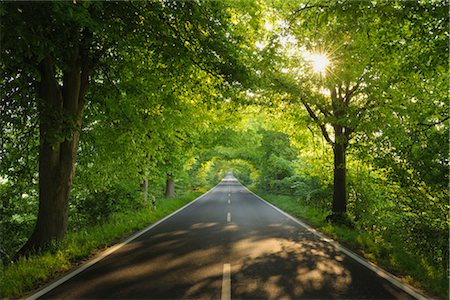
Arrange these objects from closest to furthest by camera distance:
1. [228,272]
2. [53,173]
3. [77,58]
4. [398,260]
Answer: [228,272] < [398,260] < [53,173] < [77,58]

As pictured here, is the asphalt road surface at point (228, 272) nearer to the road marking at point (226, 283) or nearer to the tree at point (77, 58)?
the road marking at point (226, 283)

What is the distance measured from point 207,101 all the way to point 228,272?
205 inches

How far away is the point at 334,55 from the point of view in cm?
1034

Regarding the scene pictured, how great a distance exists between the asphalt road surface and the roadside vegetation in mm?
858

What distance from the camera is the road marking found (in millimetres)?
5148

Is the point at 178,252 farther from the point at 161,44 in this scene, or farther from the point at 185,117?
the point at 185,117

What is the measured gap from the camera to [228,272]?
6.41 metres

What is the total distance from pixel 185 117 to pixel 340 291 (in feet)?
34.2

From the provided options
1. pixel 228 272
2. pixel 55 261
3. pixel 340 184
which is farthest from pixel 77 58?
pixel 340 184

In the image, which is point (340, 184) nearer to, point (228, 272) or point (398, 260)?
point (398, 260)

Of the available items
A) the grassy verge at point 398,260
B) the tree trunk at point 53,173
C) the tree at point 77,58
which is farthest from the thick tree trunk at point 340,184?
the tree trunk at point 53,173

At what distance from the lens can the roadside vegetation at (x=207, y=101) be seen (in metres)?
6.34

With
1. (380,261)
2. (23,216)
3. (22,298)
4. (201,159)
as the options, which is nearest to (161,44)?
(22,298)

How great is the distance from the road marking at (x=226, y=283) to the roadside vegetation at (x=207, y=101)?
3.28 meters
